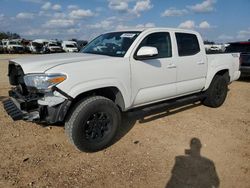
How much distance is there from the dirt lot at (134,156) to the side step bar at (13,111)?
65 centimetres

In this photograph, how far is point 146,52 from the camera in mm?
4180

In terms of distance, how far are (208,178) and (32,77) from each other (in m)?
2.75

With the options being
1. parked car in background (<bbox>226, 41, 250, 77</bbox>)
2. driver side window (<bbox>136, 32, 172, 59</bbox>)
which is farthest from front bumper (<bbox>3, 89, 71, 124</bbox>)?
parked car in background (<bbox>226, 41, 250, 77</bbox>)

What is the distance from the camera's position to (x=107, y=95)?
14.1ft

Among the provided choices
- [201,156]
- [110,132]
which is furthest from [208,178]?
[110,132]

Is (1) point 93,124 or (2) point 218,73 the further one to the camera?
(2) point 218,73

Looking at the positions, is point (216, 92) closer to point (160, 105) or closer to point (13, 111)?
point (160, 105)

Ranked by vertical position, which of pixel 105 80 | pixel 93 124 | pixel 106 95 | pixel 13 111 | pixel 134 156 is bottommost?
pixel 134 156

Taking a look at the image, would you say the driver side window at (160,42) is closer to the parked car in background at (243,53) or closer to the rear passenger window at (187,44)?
the rear passenger window at (187,44)

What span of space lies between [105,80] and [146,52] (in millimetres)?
861

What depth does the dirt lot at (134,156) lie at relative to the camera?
3.33 metres

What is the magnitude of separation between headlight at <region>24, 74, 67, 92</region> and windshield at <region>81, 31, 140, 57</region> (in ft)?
4.12

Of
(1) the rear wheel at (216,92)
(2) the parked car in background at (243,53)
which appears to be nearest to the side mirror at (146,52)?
(1) the rear wheel at (216,92)

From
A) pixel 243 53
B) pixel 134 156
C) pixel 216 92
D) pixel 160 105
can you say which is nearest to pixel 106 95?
pixel 134 156
